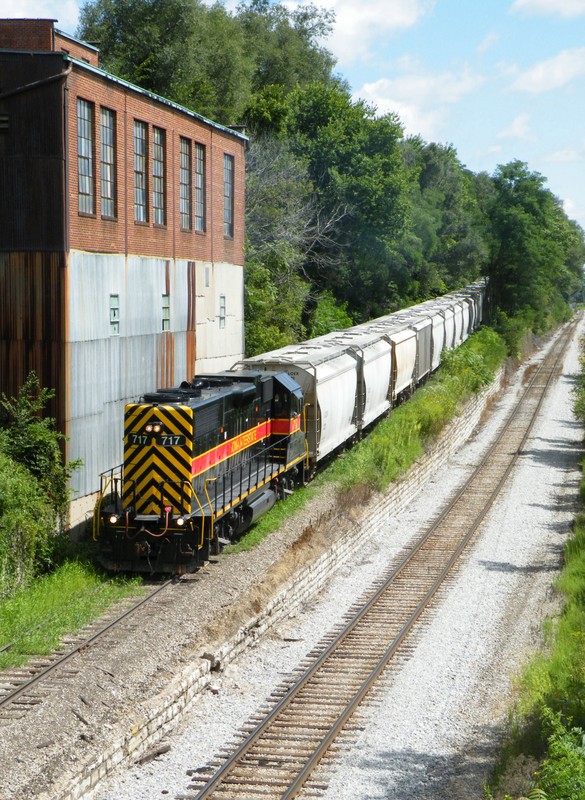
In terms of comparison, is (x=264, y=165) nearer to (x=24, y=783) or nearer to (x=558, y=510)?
(x=558, y=510)

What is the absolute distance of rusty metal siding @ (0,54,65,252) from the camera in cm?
1922

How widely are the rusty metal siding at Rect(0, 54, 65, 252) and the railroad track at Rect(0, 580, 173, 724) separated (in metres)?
8.08

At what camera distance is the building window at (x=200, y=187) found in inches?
1060

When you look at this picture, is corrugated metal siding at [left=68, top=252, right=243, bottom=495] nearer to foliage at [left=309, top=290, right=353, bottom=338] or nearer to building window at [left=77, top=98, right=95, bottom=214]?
building window at [left=77, top=98, right=95, bottom=214]

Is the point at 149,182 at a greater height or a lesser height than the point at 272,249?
greater

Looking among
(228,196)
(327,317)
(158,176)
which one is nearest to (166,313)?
(158,176)

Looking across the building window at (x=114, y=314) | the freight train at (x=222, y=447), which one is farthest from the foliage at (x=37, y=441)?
the building window at (x=114, y=314)

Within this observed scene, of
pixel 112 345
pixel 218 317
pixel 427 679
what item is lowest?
pixel 427 679

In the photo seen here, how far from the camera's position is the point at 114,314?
21.9m

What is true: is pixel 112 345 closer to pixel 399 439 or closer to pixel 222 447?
pixel 222 447

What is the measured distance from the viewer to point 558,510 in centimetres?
2956

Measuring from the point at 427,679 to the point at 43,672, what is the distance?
20.5ft

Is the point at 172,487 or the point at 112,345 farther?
the point at 112,345

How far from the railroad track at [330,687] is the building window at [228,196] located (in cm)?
1104
